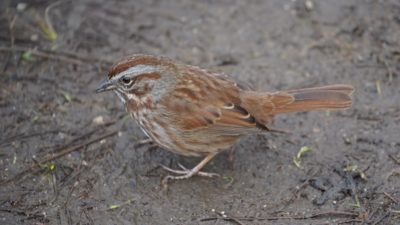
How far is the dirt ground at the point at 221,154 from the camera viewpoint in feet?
18.2

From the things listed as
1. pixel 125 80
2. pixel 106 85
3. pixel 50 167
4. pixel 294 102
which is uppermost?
pixel 294 102

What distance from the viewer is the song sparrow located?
564 centimetres

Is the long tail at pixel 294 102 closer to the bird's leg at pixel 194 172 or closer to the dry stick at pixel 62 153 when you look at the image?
the bird's leg at pixel 194 172

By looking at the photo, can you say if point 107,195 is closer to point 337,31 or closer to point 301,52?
point 301,52

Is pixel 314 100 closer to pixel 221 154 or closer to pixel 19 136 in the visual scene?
pixel 221 154

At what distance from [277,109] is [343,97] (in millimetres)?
647

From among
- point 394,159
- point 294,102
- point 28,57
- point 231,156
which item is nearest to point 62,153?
point 28,57

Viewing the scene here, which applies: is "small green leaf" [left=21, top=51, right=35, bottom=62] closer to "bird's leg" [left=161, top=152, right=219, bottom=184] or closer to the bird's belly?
the bird's belly

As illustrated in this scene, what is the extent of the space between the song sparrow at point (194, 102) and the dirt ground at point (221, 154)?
1.59ft

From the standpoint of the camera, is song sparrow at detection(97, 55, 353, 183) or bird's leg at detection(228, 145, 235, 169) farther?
bird's leg at detection(228, 145, 235, 169)

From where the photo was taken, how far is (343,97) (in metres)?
5.84

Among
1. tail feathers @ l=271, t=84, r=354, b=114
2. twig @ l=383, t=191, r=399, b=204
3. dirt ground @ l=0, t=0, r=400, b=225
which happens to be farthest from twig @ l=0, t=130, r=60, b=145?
twig @ l=383, t=191, r=399, b=204

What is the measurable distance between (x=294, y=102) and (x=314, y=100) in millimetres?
193

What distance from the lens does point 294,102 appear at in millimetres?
5844
